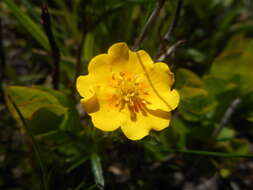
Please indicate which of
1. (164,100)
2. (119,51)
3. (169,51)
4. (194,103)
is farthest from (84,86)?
(194,103)

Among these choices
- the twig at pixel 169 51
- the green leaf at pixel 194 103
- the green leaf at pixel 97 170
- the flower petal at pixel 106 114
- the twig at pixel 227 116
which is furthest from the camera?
the twig at pixel 227 116

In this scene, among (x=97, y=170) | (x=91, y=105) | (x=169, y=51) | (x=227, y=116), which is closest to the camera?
(x=91, y=105)

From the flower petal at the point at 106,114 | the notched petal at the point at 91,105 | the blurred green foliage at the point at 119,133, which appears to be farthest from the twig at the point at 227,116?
the notched petal at the point at 91,105

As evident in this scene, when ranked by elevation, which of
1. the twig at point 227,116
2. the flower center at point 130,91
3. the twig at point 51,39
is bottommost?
the twig at point 227,116

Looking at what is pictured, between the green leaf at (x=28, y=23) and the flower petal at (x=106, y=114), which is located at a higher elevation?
the green leaf at (x=28, y=23)

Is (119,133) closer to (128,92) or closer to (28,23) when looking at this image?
(128,92)

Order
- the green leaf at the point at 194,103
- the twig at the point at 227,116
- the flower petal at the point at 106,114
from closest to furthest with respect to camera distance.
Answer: the flower petal at the point at 106,114 → the green leaf at the point at 194,103 → the twig at the point at 227,116

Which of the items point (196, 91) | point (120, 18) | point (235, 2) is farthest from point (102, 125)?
point (235, 2)

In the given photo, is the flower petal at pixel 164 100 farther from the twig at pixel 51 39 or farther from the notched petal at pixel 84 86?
the twig at pixel 51 39

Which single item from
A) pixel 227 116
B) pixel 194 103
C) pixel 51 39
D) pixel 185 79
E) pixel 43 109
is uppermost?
pixel 51 39

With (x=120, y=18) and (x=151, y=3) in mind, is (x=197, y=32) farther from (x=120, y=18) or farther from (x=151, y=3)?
(x=151, y=3)
